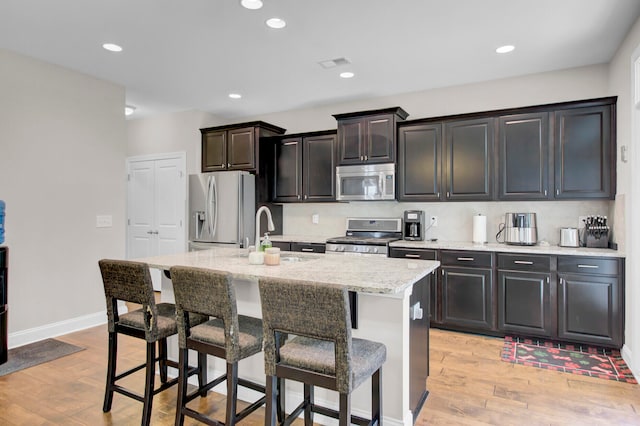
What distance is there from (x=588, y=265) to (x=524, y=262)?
1.62 ft

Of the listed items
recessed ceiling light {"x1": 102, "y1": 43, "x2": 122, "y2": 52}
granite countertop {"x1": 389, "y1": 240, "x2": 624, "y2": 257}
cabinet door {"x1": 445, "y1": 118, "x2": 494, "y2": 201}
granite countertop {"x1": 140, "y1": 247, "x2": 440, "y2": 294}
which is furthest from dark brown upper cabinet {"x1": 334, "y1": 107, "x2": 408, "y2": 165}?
recessed ceiling light {"x1": 102, "y1": 43, "x2": 122, "y2": 52}

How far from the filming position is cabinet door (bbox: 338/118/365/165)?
4.55 m

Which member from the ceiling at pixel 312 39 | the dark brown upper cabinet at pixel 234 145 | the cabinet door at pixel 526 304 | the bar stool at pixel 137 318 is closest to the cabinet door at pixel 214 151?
the dark brown upper cabinet at pixel 234 145

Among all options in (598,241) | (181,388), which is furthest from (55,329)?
(598,241)

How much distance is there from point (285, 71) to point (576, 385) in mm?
3722

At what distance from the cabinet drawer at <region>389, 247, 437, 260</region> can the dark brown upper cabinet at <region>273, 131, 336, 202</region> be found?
1.13 metres

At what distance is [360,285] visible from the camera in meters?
1.76

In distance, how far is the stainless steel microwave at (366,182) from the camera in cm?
439

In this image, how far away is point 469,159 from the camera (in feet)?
13.3

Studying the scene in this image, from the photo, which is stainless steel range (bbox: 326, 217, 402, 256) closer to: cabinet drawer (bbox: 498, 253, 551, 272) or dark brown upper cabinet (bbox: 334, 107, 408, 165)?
dark brown upper cabinet (bbox: 334, 107, 408, 165)

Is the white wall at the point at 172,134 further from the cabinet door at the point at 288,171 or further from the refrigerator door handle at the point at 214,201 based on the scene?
the cabinet door at the point at 288,171

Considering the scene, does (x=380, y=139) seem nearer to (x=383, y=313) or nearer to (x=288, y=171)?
(x=288, y=171)

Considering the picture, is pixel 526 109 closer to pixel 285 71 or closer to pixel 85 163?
pixel 285 71

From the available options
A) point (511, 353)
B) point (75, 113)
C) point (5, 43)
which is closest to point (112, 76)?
point (75, 113)
